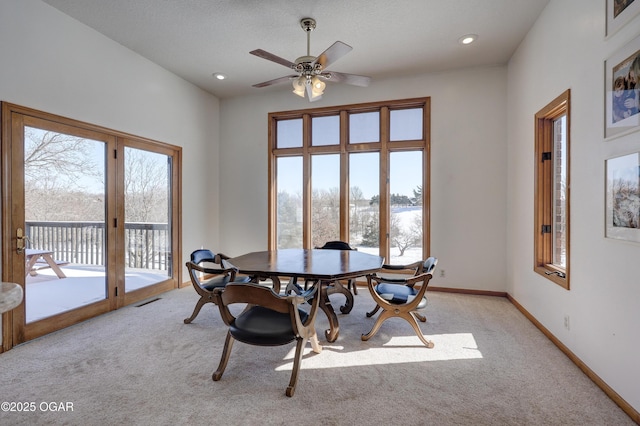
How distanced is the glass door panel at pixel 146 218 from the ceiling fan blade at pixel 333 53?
288cm

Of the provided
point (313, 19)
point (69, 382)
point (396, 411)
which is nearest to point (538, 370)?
point (396, 411)

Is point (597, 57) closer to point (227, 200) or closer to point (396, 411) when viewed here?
point (396, 411)

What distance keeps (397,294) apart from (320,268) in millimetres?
852

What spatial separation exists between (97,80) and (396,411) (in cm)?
446

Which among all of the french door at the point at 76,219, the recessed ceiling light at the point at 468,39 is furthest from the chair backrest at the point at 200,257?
the recessed ceiling light at the point at 468,39

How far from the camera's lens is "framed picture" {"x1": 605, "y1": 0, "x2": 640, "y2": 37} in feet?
6.11

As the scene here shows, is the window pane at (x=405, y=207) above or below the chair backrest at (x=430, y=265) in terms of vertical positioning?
above

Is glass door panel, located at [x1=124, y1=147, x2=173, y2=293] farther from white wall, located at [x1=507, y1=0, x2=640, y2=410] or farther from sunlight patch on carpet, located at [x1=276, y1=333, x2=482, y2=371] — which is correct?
white wall, located at [x1=507, y1=0, x2=640, y2=410]

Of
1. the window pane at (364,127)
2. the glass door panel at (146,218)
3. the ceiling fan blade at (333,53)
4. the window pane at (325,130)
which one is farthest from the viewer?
the window pane at (325,130)

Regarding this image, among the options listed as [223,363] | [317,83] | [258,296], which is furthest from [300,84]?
[223,363]

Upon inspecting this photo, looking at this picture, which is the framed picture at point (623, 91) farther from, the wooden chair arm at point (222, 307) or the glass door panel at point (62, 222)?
the glass door panel at point (62, 222)

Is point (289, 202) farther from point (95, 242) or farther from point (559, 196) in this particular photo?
point (559, 196)

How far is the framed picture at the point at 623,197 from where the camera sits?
6.01 feet

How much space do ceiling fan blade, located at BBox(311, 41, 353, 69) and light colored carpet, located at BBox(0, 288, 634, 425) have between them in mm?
2588
